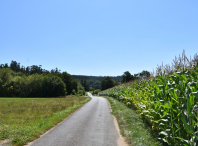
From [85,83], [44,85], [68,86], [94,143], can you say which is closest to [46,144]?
[94,143]

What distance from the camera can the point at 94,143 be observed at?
5656 millimetres

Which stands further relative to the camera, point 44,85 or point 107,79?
point 107,79

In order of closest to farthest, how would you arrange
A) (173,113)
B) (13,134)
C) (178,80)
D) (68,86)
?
(173,113), (178,80), (13,134), (68,86)

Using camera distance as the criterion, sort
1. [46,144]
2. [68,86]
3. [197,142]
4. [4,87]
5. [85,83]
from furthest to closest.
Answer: [85,83]
[68,86]
[4,87]
[46,144]
[197,142]

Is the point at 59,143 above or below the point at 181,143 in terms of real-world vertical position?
below

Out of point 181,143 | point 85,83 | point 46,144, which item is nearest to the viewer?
point 181,143

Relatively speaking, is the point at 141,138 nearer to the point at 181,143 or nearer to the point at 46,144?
the point at 181,143

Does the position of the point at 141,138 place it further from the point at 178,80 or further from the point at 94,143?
the point at 178,80

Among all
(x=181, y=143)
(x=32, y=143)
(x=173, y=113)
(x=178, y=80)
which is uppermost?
(x=178, y=80)

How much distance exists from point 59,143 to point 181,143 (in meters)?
4.05

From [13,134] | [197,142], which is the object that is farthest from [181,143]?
[13,134]

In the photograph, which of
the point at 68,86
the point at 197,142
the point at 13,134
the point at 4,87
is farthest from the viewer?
the point at 68,86

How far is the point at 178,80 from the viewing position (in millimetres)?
5227

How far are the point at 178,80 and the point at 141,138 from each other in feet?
8.11
